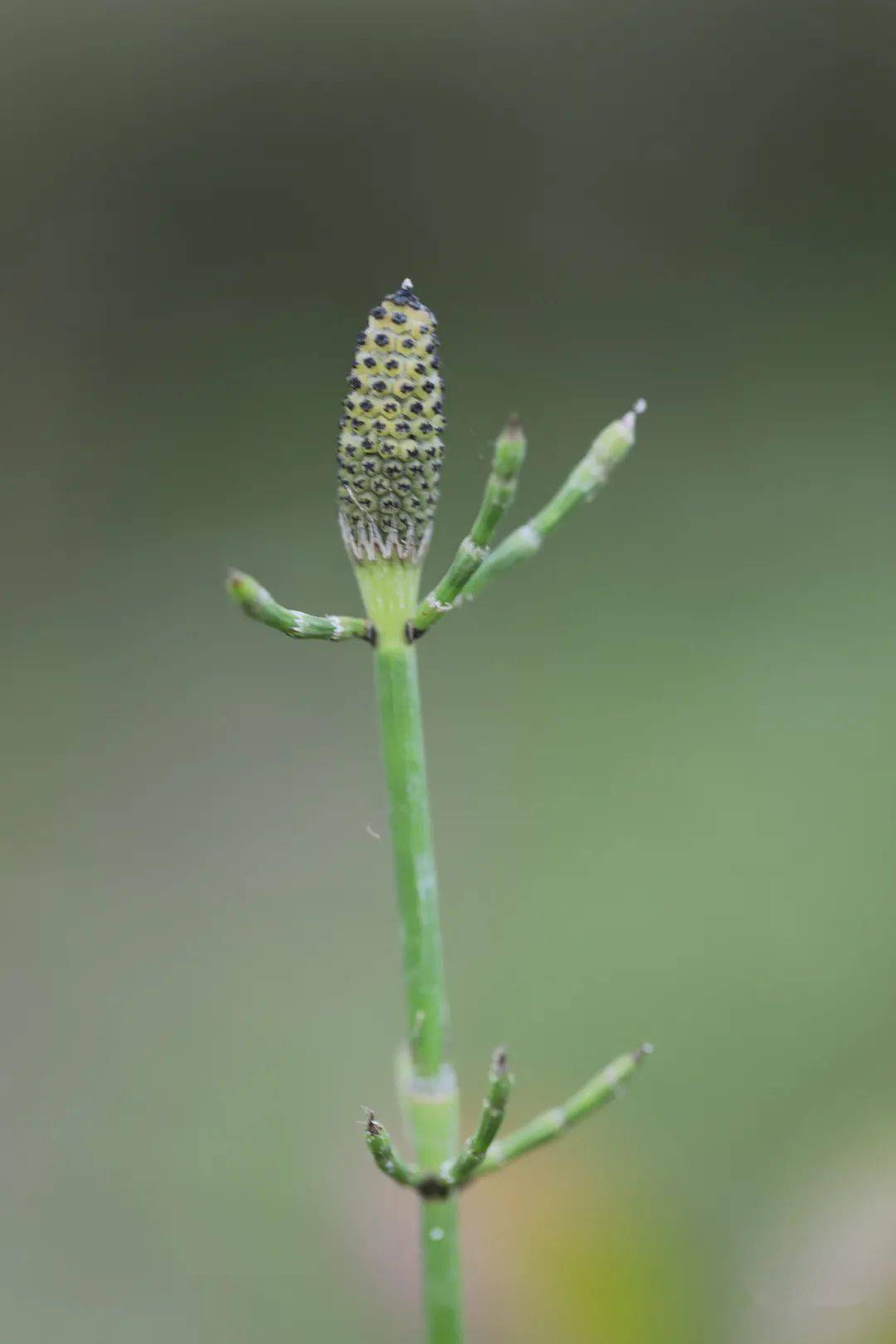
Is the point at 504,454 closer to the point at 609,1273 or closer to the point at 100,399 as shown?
the point at 609,1273

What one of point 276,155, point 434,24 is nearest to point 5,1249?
point 276,155

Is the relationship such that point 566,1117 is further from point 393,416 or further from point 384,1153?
point 393,416

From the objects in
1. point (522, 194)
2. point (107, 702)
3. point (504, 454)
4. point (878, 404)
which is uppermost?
point (522, 194)

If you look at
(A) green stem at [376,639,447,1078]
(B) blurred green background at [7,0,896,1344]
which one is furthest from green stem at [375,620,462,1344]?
(B) blurred green background at [7,0,896,1344]

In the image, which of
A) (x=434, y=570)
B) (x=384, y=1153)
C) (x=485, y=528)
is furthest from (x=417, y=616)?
(x=434, y=570)

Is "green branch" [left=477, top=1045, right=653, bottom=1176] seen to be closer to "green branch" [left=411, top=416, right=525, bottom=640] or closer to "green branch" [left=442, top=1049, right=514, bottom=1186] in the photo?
"green branch" [left=442, top=1049, right=514, bottom=1186]

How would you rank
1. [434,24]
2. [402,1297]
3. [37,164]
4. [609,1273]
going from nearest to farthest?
[609,1273] < [402,1297] < [434,24] < [37,164]

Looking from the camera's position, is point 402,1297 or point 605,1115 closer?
point 402,1297

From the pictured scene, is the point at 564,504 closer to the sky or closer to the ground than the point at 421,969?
closer to the sky
